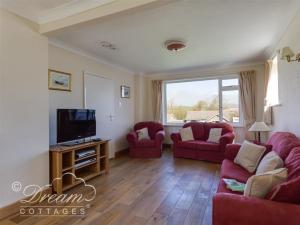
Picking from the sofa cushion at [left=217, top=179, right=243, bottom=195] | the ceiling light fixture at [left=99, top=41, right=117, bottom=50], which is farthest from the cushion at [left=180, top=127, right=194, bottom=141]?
the sofa cushion at [left=217, top=179, right=243, bottom=195]

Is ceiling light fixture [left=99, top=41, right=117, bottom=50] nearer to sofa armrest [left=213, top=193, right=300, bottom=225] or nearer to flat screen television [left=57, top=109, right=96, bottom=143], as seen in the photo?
flat screen television [left=57, top=109, right=96, bottom=143]

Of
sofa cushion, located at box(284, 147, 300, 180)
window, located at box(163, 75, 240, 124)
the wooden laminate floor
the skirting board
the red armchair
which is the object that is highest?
window, located at box(163, 75, 240, 124)

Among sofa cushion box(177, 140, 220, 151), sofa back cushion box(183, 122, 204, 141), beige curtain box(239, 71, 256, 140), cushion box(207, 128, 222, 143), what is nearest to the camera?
sofa cushion box(177, 140, 220, 151)

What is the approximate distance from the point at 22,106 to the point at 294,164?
2.98 meters

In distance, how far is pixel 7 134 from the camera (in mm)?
2238

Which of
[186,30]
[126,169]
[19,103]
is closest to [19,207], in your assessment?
[19,103]

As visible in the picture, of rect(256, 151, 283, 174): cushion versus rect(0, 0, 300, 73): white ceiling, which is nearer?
rect(256, 151, 283, 174): cushion

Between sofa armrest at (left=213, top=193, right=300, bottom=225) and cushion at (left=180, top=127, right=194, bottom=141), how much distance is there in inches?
141

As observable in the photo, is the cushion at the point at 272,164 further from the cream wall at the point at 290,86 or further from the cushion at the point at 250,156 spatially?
the cream wall at the point at 290,86

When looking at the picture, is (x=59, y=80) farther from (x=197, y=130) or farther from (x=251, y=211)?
(x=197, y=130)

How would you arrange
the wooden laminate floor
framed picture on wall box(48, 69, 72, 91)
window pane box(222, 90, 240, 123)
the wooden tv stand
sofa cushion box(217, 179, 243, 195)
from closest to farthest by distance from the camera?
1. sofa cushion box(217, 179, 243, 195)
2. the wooden laminate floor
3. the wooden tv stand
4. framed picture on wall box(48, 69, 72, 91)
5. window pane box(222, 90, 240, 123)

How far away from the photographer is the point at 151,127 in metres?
5.57

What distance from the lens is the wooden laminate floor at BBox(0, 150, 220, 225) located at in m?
2.13

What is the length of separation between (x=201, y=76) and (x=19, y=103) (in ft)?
15.3
